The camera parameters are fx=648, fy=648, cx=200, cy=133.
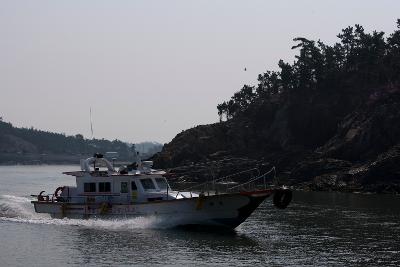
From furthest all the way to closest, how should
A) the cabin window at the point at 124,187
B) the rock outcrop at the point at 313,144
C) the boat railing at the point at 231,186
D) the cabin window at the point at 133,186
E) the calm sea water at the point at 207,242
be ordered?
the rock outcrop at the point at 313,144 → the cabin window at the point at 124,187 → the cabin window at the point at 133,186 → the boat railing at the point at 231,186 → the calm sea water at the point at 207,242

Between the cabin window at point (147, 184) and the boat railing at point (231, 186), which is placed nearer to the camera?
the boat railing at point (231, 186)

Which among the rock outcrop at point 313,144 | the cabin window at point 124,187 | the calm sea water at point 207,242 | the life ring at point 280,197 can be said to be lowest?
the calm sea water at point 207,242

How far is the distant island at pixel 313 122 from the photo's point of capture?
296ft

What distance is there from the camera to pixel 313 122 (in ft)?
369

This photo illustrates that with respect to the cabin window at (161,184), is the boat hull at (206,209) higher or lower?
lower

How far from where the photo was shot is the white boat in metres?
39.6

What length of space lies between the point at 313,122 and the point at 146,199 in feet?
243

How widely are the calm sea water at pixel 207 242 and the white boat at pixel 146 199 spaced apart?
72 cm

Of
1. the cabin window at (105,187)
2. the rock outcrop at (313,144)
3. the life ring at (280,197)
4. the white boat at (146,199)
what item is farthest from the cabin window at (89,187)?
the rock outcrop at (313,144)

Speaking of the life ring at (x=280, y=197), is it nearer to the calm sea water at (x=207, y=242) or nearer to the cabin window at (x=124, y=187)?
the calm sea water at (x=207, y=242)

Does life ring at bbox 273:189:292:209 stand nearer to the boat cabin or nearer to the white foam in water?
the white foam in water

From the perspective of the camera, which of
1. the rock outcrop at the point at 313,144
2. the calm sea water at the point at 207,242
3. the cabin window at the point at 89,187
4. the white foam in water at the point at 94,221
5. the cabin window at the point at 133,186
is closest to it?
the calm sea water at the point at 207,242

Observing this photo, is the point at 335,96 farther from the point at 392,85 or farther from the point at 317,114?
the point at 392,85

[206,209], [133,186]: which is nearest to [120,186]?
[133,186]
